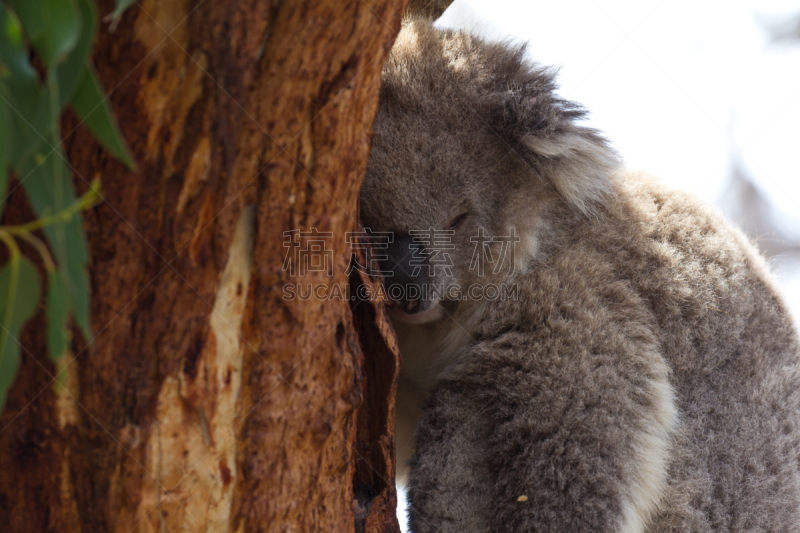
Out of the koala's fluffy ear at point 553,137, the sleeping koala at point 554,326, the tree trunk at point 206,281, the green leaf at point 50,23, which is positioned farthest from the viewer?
the koala's fluffy ear at point 553,137

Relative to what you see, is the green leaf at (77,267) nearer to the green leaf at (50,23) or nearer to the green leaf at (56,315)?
the green leaf at (56,315)

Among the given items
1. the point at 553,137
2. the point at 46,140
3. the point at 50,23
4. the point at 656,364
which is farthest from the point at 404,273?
the point at 50,23

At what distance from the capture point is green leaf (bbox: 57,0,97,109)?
78cm

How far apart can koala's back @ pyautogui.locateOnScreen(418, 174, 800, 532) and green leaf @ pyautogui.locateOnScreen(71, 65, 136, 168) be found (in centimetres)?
168

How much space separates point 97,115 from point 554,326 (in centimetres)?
182

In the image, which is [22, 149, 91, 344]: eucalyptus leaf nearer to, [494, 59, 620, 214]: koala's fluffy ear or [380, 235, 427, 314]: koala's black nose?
[380, 235, 427, 314]: koala's black nose

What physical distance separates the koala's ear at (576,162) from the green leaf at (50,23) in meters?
1.90

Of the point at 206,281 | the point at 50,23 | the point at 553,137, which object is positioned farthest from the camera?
the point at 553,137

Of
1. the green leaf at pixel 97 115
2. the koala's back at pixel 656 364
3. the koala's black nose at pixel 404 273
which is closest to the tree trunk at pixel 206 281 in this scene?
the green leaf at pixel 97 115

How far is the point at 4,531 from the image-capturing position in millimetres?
1173

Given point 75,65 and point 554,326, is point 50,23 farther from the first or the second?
point 554,326

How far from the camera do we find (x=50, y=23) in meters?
0.76

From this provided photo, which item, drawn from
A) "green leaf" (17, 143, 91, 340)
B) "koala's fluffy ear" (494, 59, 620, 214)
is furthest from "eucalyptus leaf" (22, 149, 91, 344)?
"koala's fluffy ear" (494, 59, 620, 214)

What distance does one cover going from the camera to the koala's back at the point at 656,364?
2217 millimetres
